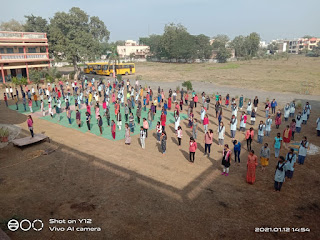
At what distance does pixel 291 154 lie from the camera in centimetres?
831

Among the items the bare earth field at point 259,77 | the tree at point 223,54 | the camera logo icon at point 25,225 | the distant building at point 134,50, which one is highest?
the distant building at point 134,50

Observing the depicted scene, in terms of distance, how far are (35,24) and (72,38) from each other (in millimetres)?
10879

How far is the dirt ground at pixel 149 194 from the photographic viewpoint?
6305mm

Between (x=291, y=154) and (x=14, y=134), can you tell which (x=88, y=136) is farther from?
(x=291, y=154)

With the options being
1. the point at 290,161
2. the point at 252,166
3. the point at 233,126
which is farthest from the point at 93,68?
the point at 290,161

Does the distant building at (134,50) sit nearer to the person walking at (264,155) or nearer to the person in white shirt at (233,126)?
the person in white shirt at (233,126)

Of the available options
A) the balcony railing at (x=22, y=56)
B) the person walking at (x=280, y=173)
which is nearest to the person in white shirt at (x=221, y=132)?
the person walking at (x=280, y=173)

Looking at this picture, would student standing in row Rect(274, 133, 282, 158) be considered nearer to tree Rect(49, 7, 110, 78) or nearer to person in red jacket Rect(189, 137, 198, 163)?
person in red jacket Rect(189, 137, 198, 163)

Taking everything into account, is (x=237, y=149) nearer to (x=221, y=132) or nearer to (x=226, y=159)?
(x=226, y=159)

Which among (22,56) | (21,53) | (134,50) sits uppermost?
(134,50)

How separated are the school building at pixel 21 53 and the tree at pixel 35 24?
9.45m

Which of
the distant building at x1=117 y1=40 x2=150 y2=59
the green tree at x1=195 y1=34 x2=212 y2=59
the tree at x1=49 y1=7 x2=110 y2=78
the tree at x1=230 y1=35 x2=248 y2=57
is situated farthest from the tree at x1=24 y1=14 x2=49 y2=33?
the tree at x1=230 y1=35 x2=248 y2=57

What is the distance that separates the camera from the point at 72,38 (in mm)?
37656

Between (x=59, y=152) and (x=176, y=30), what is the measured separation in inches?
3110
